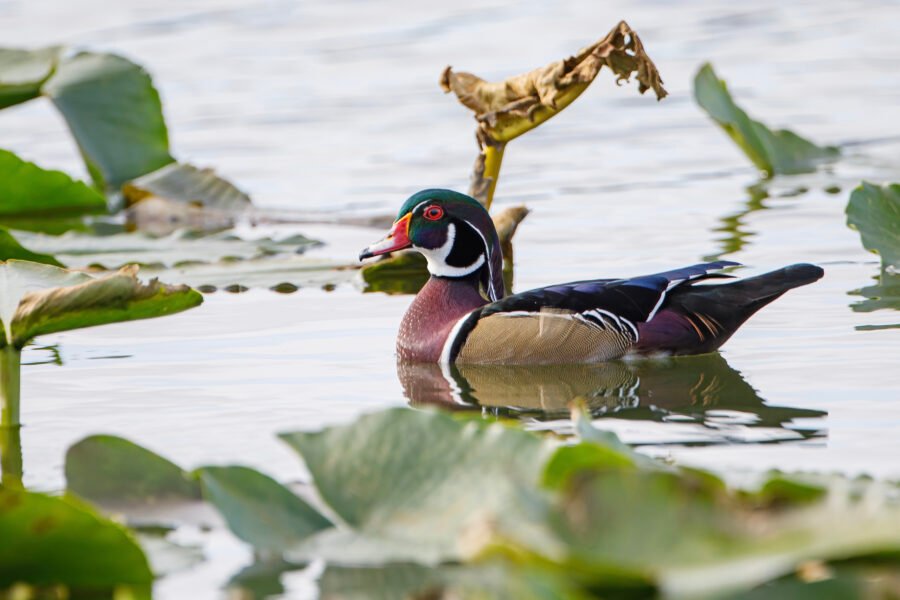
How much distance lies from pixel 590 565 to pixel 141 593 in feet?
3.49

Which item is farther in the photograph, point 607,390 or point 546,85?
point 546,85

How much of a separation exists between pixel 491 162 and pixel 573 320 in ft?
4.48

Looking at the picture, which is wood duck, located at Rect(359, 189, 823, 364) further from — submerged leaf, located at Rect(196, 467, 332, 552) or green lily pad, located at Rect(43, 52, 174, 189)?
submerged leaf, located at Rect(196, 467, 332, 552)

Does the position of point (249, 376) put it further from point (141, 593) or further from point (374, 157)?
point (374, 157)

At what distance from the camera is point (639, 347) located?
6754mm

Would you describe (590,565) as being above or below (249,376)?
above

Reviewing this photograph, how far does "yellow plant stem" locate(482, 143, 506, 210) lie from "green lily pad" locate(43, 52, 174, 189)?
99.0 inches

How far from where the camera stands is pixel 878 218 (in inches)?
270

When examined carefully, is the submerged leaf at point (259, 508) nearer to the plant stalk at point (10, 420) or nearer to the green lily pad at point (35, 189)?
the plant stalk at point (10, 420)

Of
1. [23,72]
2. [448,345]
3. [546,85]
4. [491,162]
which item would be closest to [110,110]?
[23,72]

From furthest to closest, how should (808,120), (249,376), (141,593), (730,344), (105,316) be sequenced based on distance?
(808,120)
(730,344)
(249,376)
(105,316)
(141,593)

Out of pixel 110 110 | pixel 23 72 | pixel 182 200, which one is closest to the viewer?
pixel 23 72

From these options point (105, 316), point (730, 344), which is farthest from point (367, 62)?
point (105, 316)

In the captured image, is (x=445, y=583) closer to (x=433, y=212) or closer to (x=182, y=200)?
(x=433, y=212)
